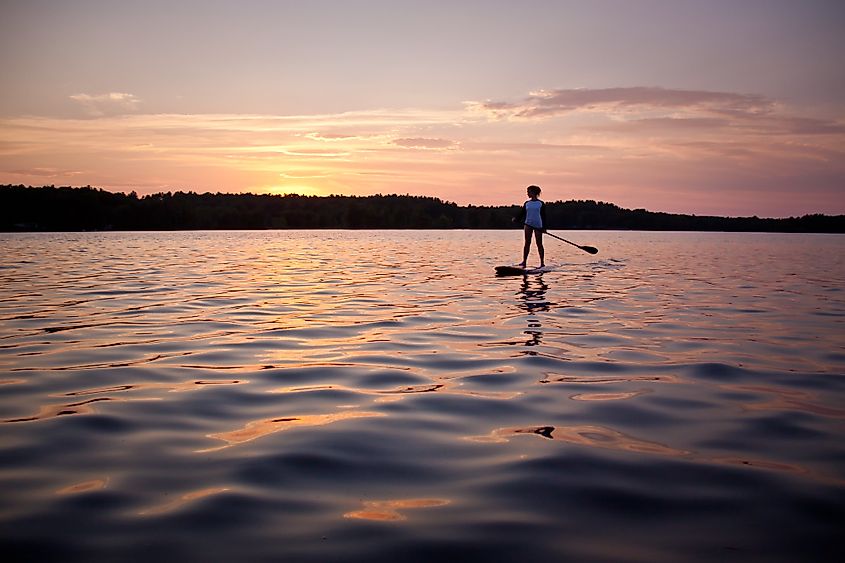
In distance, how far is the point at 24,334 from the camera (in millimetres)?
8570

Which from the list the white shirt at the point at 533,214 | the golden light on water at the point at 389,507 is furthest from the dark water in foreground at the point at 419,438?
the white shirt at the point at 533,214

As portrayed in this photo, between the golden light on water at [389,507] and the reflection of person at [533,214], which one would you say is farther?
the reflection of person at [533,214]

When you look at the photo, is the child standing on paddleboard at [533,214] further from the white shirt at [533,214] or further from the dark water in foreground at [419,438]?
the dark water in foreground at [419,438]

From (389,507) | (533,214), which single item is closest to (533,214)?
(533,214)

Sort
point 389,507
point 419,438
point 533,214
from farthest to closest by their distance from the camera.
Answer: point 533,214 → point 419,438 → point 389,507

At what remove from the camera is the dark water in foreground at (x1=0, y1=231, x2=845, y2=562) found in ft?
9.60

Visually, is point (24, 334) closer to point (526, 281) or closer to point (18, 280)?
point (18, 280)

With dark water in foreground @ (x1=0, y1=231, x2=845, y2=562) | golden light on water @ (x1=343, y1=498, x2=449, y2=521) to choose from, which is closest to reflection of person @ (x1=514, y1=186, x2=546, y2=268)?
dark water in foreground @ (x1=0, y1=231, x2=845, y2=562)

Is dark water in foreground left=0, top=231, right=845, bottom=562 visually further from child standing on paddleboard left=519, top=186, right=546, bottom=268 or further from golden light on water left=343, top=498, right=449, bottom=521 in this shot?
child standing on paddleboard left=519, top=186, right=546, bottom=268

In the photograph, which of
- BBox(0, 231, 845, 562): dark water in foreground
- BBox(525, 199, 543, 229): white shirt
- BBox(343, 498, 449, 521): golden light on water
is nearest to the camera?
BBox(0, 231, 845, 562): dark water in foreground

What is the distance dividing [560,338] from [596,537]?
553 cm

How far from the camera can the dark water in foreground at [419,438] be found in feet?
9.60

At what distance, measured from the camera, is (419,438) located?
4.38 m

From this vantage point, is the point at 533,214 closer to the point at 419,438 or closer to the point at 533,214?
the point at 533,214
